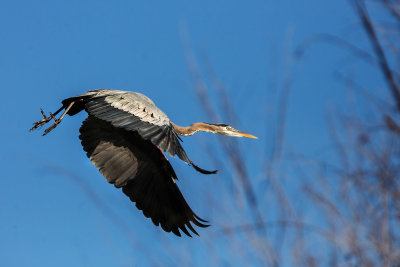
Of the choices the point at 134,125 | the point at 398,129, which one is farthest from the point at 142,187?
the point at 398,129

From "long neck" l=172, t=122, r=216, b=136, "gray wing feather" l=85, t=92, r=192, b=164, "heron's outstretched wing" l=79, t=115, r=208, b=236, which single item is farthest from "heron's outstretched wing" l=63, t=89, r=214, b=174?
"long neck" l=172, t=122, r=216, b=136

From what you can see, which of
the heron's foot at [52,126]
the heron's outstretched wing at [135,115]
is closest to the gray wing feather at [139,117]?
the heron's outstretched wing at [135,115]

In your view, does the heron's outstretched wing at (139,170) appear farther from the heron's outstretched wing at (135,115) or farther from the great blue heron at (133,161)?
the heron's outstretched wing at (135,115)

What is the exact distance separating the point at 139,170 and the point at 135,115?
51.2 inches

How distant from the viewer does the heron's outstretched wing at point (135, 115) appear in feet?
15.8

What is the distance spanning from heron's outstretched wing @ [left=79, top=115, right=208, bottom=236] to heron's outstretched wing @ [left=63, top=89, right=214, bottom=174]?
1.78 feet

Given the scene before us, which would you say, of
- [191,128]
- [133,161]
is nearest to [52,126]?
[133,161]

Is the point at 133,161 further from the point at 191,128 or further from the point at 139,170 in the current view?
the point at 191,128

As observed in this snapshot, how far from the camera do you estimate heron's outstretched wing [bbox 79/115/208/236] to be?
246 inches

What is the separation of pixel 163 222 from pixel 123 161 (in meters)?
0.96

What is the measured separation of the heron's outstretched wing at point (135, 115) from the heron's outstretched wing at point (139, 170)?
0.54 meters

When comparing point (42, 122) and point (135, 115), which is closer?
point (135, 115)

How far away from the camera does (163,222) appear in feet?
20.5

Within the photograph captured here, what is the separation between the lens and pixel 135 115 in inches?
213
